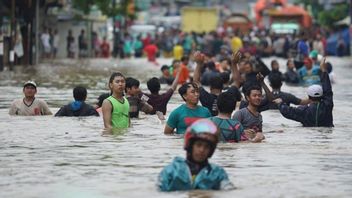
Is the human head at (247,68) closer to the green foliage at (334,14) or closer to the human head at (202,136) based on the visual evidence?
the human head at (202,136)

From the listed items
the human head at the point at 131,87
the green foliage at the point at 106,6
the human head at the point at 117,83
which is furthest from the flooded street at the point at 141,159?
the green foliage at the point at 106,6

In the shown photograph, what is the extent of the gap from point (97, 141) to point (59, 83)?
17087 millimetres

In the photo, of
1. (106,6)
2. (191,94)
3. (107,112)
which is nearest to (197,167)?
(191,94)

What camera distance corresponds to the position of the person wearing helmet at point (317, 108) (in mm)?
18750

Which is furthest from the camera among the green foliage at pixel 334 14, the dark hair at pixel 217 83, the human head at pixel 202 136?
the green foliage at pixel 334 14

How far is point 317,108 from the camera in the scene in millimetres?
19188

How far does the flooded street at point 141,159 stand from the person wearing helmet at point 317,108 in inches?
7.4

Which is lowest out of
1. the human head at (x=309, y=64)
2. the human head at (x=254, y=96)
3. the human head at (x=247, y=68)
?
the human head at (x=309, y=64)

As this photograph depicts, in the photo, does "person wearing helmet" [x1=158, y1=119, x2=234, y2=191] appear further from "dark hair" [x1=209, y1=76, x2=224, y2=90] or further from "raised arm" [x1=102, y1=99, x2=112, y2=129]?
"dark hair" [x1=209, y1=76, x2=224, y2=90]

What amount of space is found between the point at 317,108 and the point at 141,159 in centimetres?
513

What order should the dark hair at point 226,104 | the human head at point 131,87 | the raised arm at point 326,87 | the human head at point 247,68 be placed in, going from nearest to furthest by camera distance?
the dark hair at point 226,104, the raised arm at point 326,87, the human head at point 131,87, the human head at point 247,68

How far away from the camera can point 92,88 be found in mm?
31516

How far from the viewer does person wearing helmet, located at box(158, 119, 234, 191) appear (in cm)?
1128

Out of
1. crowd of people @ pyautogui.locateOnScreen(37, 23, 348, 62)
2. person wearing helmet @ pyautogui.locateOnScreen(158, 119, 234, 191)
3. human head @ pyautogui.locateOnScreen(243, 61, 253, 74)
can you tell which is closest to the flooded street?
person wearing helmet @ pyautogui.locateOnScreen(158, 119, 234, 191)
